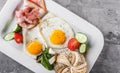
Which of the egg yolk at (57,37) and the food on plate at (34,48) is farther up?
the egg yolk at (57,37)

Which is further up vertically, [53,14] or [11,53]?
[53,14]

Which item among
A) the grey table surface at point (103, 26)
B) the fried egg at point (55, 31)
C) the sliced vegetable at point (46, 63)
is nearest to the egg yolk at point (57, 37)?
the fried egg at point (55, 31)

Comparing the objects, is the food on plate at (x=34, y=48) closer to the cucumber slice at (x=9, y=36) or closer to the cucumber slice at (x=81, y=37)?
the cucumber slice at (x=9, y=36)

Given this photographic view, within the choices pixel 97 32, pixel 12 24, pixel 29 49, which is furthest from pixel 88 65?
pixel 12 24

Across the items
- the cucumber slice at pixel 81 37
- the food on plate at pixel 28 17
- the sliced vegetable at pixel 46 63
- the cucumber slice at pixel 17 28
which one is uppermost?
the food on plate at pixel 28 17

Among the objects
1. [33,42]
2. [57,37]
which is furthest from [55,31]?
[33,42]

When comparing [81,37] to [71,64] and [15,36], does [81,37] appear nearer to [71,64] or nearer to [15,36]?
[71,64]

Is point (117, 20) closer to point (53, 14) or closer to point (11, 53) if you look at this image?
point (53, 14)
